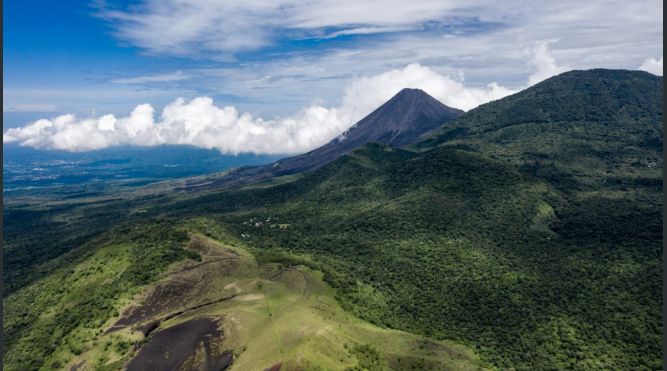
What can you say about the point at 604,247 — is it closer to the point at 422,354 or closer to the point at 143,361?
the point at 422,354

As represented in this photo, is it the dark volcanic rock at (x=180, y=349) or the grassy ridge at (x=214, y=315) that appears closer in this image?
the dark volcanic rock at (x=180, y=349)

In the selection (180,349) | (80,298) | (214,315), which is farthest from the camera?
(80,298)

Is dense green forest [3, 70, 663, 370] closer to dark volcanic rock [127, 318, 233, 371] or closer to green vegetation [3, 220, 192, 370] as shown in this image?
green vegetation [3, 220, 192, 370]

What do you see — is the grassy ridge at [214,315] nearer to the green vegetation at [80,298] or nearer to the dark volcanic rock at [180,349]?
the green vegetation at [80,298]

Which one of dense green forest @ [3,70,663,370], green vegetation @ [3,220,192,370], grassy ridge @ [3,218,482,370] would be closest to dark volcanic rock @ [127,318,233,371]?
grassy ridge @ [3,218,482,370]

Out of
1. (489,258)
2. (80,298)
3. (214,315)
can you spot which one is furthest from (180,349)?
(489,258)

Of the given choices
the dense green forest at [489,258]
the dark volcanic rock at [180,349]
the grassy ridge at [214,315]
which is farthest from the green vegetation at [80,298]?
the dark volcanic rock at [180,349]

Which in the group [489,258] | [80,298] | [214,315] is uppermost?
[80,298]

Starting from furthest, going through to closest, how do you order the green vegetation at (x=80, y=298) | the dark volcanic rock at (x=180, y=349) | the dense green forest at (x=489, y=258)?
the dense green forest at (x=489, y=258) < the green vegetation at (x=80, y=298) < the dark volcanic rock at (x=180, y=349)

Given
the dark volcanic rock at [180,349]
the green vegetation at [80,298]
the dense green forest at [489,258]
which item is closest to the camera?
the dark volcanic rock at [180,349]

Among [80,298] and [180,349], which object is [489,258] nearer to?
[180,349]

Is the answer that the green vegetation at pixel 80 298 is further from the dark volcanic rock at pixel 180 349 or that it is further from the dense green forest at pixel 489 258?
the dark volcanic rock at pixel 180 349
